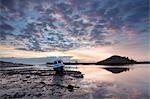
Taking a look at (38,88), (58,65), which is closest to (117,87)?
(38,88)

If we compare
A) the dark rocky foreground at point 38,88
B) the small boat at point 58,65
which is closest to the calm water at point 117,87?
the dark rocky foreground at point 38,88

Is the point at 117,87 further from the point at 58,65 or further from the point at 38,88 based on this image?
the point at 58,65

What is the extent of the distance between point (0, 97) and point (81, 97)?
629 cm

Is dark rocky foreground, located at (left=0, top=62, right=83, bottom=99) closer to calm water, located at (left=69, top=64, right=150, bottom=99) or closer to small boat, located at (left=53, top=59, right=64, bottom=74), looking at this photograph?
calm water, located at (left=69, top=64, right=150, bottom=99)

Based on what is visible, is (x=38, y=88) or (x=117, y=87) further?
(x=117, y=87)

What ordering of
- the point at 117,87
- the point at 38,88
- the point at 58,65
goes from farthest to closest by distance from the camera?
1. the point at 58,65
2. the point at 117,87
3. the point at 38,88

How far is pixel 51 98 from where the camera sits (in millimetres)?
16812

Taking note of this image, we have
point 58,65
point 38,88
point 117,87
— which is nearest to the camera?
point 38,88

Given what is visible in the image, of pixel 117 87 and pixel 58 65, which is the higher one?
pixel 58 65

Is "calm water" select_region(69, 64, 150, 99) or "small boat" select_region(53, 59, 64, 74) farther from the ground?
"small boat" select_region(53, 59, 64, 74)

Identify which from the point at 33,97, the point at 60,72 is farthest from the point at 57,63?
the point at 33,97

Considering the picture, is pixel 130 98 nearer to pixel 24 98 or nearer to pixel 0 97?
A: pixel 24 98

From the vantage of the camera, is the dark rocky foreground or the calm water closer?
the dark rocky foreground

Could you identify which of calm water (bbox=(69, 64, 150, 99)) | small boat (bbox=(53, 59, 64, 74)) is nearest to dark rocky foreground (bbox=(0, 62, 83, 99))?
calm water (bbox=(69, 64, 150, 99))
